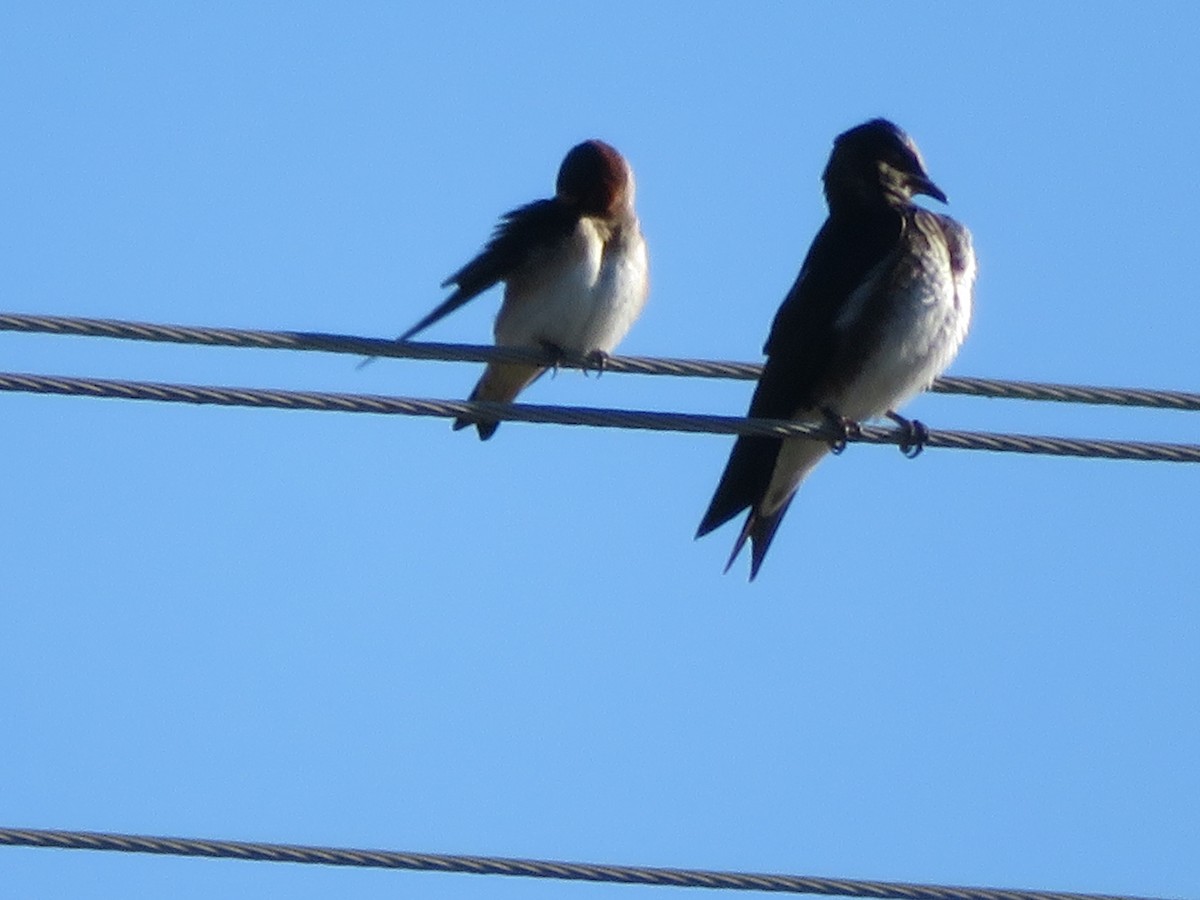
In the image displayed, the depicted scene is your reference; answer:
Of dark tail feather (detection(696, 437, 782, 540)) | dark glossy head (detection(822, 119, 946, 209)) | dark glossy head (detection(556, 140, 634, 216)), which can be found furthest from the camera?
dark glossy head (detection(556, 140, 634, 216))

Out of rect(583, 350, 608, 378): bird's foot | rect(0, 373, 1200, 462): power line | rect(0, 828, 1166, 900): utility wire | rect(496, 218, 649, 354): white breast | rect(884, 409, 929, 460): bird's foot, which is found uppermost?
rect(496, 218, 649, 354): white breast

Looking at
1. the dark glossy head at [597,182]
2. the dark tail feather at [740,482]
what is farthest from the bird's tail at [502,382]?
the dark tail feather at [740,482]

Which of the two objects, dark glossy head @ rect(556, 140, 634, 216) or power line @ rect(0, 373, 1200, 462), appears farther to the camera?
dark glossy head @ rect(556, 140, 634, 216)

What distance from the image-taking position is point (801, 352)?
7.49 m

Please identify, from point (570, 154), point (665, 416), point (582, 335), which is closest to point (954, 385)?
point (665, 416)

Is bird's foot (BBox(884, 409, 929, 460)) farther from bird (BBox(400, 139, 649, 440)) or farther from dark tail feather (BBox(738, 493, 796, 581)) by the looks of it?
bird (BBox(400, 139, 649, 440))

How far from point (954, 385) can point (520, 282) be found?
3.14 meters

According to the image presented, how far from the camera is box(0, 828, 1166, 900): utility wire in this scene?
4.99 meters

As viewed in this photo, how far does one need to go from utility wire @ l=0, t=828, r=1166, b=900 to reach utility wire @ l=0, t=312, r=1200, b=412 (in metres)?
1.10

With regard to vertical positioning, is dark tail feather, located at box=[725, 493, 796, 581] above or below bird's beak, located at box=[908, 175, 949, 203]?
below

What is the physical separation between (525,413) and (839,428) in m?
1.23

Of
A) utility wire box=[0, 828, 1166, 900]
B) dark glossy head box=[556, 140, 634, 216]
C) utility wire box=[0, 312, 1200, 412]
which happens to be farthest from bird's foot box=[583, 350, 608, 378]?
utility wire box=[0, 828, 1166, 900]

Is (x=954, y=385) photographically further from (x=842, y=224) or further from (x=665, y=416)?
(x=842, y=224)

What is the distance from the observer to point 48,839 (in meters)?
4.98
